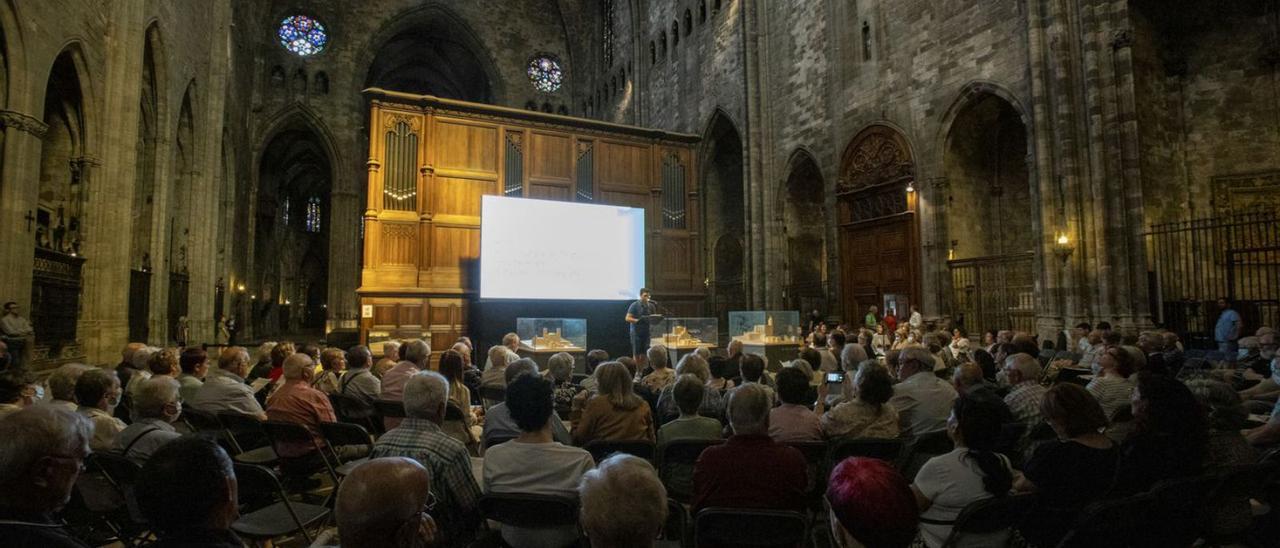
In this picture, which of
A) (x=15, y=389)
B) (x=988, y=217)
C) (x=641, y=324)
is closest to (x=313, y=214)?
(x=641, y=324)

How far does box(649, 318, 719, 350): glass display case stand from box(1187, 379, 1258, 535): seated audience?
7981 millimetres

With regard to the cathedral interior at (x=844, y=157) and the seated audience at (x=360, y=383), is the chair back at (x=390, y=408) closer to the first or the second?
the seated audience at (x=360, y=383)

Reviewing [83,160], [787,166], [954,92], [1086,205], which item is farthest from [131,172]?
[1086,205]

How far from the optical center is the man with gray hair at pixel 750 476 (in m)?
2.53

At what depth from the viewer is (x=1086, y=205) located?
10016 millimetres

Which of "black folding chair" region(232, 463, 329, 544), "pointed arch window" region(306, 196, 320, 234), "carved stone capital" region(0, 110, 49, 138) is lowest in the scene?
"black folding chair" region(232, 463, 329, 544)

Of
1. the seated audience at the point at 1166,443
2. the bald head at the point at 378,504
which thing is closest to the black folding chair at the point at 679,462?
the seated audience at the point at 1166,443

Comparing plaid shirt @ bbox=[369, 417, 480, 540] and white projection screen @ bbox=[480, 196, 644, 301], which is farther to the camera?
white projection screen @ bbox=[480, 196, 644, 301]

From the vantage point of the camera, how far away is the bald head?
4.64ft

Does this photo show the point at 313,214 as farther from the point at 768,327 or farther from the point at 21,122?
the point at 768,327

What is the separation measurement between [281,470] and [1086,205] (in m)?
11.1

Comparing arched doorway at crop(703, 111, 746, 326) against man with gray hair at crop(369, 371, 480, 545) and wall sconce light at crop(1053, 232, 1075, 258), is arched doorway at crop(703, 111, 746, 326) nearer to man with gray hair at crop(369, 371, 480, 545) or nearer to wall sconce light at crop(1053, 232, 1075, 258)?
wall sconce light at crop(1053, 232, 1075, 258)

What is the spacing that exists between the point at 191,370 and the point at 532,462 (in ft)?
12.1

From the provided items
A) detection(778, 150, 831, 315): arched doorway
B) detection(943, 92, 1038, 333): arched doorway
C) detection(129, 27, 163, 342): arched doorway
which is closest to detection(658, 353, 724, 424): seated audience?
detection(943, 92, 1038, 333): arched doorway
